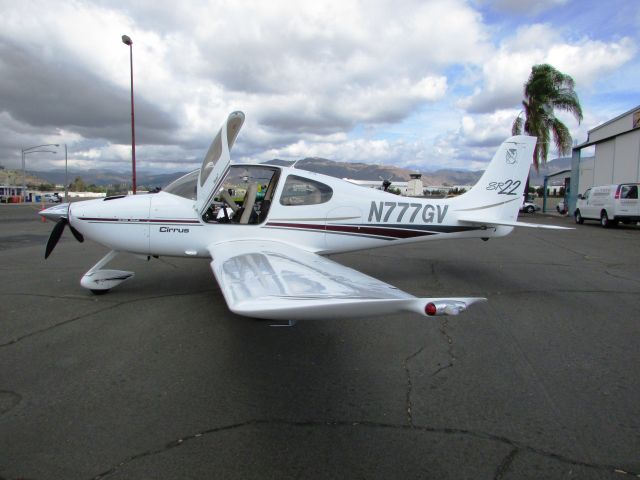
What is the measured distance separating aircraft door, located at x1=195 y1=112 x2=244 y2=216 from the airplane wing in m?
1.34

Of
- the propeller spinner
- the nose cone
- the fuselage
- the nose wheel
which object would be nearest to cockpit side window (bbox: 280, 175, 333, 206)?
the fuselage

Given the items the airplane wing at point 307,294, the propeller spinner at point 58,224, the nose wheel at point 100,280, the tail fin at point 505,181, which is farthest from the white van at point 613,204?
the propeller spinner at point 58,224

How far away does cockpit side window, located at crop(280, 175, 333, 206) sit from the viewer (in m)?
5.79

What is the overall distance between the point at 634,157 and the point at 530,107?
7.34 meters

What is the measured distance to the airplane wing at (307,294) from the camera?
2309 mm

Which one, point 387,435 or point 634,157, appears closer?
point 387,435

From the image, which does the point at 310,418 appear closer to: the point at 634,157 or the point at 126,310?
the point at 126,310

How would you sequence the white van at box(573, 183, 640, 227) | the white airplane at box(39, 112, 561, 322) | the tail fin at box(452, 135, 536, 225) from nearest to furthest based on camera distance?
1. the white airplane at box(39, 112, 561, 322)
2. the tail fin at box(452, 135, 536, 225)
3. the white van at box(573, 183, 640, 227)

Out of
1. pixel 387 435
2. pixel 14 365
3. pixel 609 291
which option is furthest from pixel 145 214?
pixel 609 291

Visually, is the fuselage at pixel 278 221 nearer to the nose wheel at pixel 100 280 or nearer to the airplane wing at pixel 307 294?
the nose wheel at pixel 100 280

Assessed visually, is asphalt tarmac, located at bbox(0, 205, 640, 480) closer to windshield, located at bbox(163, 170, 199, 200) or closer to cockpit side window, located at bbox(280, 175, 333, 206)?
windshield, located at bbox(163, 170, 199, 200)

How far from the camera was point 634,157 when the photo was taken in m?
24.5

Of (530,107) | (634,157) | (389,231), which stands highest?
(530,107)

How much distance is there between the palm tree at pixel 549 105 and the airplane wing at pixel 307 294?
29367 mm
